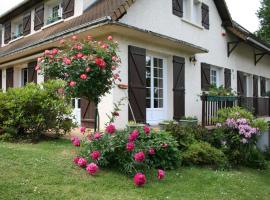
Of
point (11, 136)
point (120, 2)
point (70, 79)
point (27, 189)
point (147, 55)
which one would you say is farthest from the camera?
point (147, 55)

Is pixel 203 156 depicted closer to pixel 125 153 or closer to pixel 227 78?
pixel 125 153

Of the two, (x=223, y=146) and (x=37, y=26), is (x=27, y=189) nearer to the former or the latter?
(x=223, y=146)

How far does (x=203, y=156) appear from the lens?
21.9 feet

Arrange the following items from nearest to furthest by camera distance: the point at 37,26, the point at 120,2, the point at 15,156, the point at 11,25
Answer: the point at 15,156, the point at 120,2, the point at 37,26, the point at 11,25

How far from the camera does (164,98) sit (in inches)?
444

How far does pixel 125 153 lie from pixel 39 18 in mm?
10023

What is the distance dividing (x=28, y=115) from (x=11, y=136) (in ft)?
1.87

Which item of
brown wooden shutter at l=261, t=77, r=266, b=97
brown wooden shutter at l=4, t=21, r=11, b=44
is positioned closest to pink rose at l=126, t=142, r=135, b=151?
brown wooden shutter at l=4, t=21, r=11, b=44

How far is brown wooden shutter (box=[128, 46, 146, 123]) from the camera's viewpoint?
944 centimetres

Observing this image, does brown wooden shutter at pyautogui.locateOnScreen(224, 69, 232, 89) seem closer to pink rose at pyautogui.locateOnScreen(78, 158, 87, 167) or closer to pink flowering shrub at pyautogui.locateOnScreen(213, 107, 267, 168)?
pink flowering shrub at pyautogui.locateOnScreen(213, 107, 267, 168)

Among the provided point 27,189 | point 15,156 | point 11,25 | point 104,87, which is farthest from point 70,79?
point 11,25

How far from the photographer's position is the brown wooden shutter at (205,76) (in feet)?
42.7

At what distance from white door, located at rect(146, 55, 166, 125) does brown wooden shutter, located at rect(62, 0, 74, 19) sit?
307cm

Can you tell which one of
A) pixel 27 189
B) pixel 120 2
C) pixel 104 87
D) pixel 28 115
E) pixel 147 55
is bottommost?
pixel 27 189
